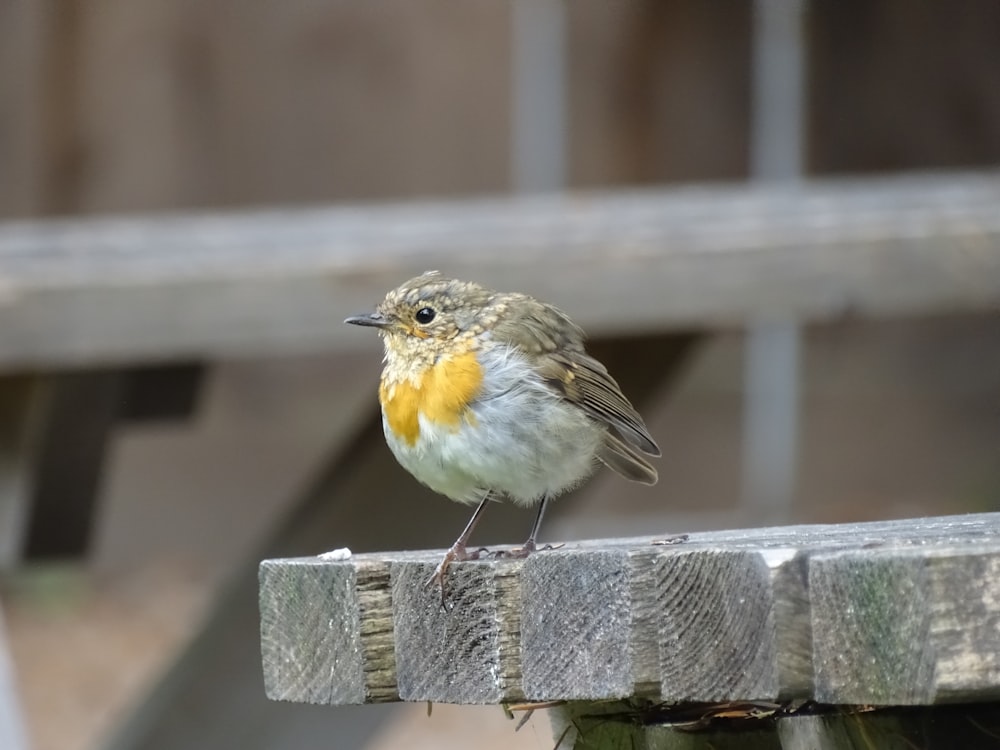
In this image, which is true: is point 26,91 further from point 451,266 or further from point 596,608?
point 596,608

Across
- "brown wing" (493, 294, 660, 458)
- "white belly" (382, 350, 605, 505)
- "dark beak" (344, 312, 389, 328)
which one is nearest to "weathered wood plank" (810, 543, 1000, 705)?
"white belly" (382, 350, 605, 505)

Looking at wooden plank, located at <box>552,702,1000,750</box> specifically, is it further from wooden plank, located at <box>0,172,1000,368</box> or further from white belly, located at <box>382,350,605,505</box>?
wooden plank, located at <box>0,172,1000,368</box>

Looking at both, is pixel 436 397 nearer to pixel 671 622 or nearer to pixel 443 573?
pixel 443 573

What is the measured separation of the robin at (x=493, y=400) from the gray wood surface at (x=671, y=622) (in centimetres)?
46

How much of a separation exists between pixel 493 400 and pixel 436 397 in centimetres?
10

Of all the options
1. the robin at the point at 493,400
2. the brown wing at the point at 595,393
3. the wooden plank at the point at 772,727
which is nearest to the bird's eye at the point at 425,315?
the robin at the point at 493,400

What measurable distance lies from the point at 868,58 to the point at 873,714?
8704 mm

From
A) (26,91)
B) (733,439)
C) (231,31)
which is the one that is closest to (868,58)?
(733,439)

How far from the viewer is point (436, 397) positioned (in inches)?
113

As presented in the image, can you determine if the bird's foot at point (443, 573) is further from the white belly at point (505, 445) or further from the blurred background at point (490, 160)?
the blurred background at point (490, 160)

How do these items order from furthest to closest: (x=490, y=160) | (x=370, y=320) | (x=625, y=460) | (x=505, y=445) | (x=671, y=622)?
(x=490, y=160)
(x=625, y=460)
(x=370, y=320)
(x=505, y=445)
(x=671, y=622)

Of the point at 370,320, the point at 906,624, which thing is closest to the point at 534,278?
the point at 370,320

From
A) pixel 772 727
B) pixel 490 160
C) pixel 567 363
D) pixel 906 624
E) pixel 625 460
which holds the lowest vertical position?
pixel 490 160

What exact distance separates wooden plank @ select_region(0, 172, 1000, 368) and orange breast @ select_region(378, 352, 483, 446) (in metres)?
0.70
